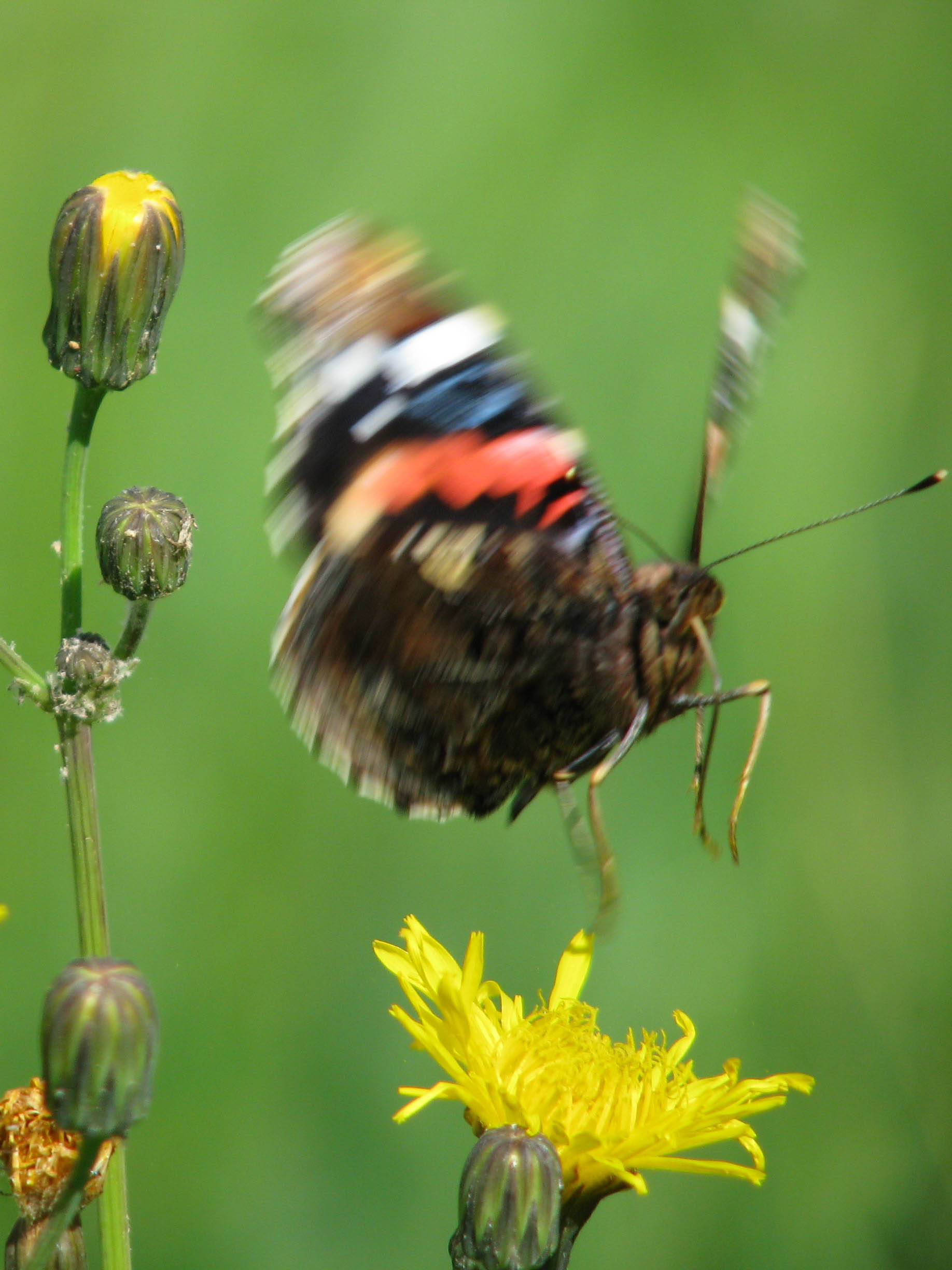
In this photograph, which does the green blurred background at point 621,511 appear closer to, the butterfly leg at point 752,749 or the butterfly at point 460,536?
Answer: the butterfly at point 460,536

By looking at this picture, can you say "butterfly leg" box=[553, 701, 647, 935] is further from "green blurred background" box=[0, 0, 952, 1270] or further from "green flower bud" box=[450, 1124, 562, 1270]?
"green blurred background" box=[0, 0, 952, 1270]

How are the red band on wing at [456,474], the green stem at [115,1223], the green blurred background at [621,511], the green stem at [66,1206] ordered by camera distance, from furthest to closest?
the green blurred background at [621,511] < the red band on wing at [456,474] < the green stem at [115,1223] < the green stem at [66,1206]

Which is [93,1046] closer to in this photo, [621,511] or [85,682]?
[85,682]

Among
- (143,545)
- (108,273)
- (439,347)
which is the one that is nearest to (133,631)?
(143,545)

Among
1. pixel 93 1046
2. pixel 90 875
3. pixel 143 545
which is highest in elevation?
pixel 143 545

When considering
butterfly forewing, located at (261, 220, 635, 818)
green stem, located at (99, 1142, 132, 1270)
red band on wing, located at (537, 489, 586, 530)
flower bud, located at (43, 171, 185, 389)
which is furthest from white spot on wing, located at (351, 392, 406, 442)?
green stem, located at (99, 1142, 132, 1270)

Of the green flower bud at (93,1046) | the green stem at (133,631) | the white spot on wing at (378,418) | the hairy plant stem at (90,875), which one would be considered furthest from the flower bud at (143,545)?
the green flower bud at (93,1046)
